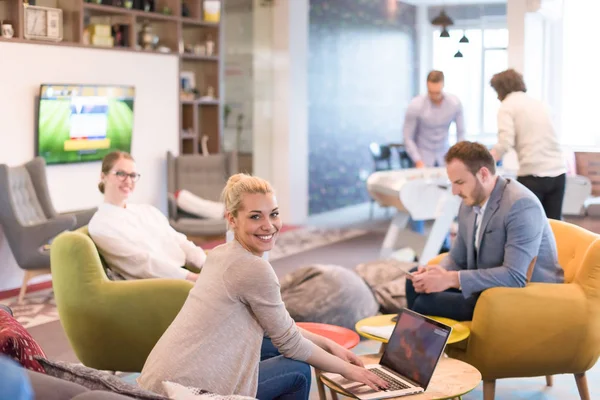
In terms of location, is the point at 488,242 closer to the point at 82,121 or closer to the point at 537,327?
the point at 537,327

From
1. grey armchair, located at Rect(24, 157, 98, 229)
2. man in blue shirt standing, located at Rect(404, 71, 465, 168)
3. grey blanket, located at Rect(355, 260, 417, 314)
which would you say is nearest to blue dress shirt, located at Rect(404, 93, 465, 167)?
man in blue shirt standing, located at Rect(404, 71, 465, 168)

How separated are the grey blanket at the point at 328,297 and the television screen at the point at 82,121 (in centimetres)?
267

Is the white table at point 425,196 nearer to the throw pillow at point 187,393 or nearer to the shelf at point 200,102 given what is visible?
the shelf at point 200,102

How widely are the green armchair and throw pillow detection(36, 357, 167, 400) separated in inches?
66.6

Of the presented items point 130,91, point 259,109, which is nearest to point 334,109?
point 259,109

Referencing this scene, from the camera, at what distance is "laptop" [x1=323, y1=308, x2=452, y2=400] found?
288 cm

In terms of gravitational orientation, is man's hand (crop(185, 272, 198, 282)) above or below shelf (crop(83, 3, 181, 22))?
below

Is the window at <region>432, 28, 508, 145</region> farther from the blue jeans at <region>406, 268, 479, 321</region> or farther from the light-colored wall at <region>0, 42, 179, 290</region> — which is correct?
the blue jeans at <region>406, 268, 479, 321</region>

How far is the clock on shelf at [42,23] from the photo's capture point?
6691 mm

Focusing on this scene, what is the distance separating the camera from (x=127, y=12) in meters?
7.62

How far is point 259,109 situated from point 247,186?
24.3 ft

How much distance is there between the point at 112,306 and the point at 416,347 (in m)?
1.57

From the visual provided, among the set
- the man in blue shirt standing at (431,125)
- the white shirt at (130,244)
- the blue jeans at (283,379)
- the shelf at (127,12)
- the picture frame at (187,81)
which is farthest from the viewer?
the picture frame at (187,81)

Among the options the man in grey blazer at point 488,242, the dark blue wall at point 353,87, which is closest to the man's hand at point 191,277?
the man in grey blazer at point 488,242
